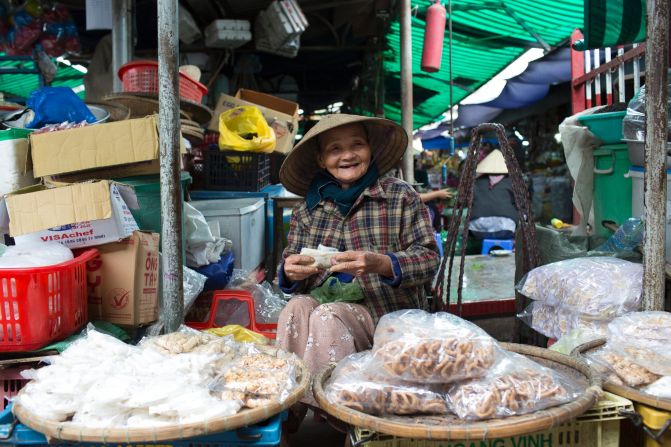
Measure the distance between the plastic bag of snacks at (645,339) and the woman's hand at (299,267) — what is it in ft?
3.75

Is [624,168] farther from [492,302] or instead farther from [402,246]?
[402,246]

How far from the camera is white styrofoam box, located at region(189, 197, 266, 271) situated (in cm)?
424

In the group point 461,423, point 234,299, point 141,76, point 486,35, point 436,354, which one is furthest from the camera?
point 486,35

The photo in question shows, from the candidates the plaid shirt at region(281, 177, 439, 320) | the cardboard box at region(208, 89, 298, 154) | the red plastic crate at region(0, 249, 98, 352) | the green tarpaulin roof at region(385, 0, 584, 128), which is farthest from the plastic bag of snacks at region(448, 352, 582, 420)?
the green tarpaulin roof at region(385, 0, 584, 128)

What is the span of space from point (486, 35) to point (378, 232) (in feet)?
23.2

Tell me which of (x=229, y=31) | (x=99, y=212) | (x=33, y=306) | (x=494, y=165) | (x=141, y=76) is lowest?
(x=33, y=306)

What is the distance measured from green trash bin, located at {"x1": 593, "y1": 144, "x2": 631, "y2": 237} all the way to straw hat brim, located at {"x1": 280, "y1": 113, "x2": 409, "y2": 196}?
1502 millimetres

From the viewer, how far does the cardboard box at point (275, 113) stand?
5676mm

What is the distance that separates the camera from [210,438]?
173cm

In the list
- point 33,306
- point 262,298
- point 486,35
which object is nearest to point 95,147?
point 33,306

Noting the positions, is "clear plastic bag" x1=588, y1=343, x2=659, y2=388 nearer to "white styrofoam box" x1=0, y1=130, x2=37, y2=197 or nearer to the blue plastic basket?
the blue plastic basket

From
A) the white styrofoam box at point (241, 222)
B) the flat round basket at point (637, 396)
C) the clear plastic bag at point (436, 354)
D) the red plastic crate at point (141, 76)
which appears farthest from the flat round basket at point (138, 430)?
the red plastic crate at point (141, 76)

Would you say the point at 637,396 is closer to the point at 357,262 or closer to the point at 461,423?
the point at 461,423

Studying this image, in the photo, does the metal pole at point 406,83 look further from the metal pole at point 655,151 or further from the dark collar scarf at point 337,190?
the metal pole at point 655,151
